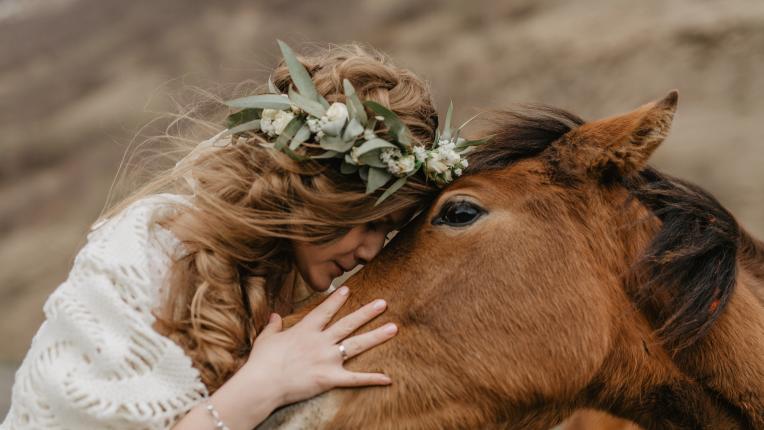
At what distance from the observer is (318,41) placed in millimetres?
7383

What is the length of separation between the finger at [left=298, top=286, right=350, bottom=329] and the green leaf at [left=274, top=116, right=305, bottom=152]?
1.40 ft

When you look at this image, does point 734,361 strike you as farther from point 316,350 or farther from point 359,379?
point 316,350

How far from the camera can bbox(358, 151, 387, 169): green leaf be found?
2084 mm

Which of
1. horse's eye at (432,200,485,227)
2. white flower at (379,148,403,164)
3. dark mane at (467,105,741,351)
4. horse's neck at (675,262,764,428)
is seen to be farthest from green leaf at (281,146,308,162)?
horse's neck at (675,262,764,428)

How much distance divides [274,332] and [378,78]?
31.5 inches

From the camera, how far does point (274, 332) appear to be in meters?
2.02

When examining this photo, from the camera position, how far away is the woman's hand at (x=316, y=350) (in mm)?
1879

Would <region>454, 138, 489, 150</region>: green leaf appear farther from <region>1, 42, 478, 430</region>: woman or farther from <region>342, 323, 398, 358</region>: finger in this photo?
<region>342, 323, 398, 358</region>: finger

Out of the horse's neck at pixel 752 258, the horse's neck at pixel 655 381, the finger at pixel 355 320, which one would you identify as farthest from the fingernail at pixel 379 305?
the horse's neck at pixel 752 258

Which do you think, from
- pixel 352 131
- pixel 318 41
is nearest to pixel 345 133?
pixel 352 131

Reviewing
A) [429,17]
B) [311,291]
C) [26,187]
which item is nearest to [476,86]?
[429,17]

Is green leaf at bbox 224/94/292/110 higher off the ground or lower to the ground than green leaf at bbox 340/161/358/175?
higher

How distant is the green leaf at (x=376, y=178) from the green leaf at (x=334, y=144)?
0.10 metres

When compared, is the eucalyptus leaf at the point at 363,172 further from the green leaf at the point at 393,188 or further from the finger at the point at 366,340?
the finger at the point at 366,340
